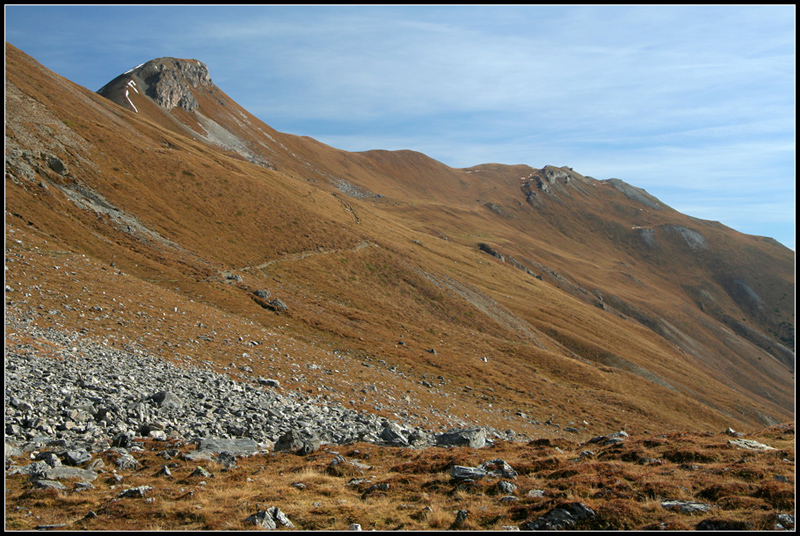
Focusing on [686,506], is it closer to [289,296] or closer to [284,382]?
[284,382]

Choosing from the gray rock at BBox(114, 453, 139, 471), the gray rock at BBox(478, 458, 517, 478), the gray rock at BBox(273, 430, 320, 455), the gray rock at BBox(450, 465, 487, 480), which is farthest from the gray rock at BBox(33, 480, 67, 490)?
the gray rock at BBox(478, 458, 517, 478)

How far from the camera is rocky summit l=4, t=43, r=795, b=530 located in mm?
13969

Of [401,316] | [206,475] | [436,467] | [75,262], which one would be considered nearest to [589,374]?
[401,316]

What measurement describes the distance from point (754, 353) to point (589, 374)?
14160 cm

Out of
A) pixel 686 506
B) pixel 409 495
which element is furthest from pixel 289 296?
pixel 686 506

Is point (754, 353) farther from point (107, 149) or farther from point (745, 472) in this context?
point (107, 149)

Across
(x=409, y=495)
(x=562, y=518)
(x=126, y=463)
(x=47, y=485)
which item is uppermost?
(x=562, y=518)

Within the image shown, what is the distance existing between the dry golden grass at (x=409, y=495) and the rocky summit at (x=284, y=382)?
0.09m

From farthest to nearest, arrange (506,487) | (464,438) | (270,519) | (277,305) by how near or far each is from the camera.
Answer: (277,305) → (464,438) → (506,487) → (270,519)

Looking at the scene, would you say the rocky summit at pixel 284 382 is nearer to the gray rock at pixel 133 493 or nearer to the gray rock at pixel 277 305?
the gray rock at pixel 133 493

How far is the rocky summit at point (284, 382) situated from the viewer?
45.8ft

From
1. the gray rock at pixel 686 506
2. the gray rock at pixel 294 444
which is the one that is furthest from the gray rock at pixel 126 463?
the gray rock at pixel 686 506

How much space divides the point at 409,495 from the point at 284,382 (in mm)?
17074

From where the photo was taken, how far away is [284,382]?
99.9 ft
